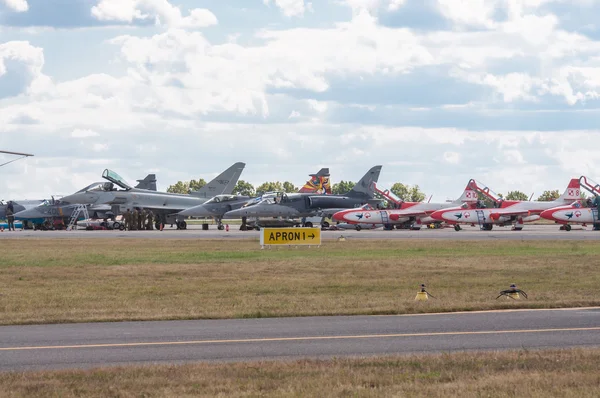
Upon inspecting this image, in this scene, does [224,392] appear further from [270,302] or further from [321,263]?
[321,263]

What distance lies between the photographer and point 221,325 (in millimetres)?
14297

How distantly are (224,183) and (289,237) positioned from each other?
146ft

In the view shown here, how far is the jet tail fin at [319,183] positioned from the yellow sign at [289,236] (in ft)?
189

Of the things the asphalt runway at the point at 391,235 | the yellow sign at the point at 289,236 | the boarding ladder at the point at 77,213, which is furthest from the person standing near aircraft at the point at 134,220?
the yellow sign at the point at 289,236

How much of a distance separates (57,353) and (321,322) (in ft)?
15.6

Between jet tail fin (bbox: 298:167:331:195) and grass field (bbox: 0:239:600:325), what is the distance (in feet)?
193

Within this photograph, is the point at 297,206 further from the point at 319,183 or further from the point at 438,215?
the point at 319,183

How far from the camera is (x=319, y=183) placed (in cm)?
9850

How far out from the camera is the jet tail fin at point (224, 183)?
3214 inches

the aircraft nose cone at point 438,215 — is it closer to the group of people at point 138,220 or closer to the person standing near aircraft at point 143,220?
the group of people at point 138,220

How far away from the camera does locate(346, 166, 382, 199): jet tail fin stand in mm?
74875

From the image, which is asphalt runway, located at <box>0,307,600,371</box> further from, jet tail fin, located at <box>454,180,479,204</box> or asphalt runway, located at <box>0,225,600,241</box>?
jet tail fin, located at <box>454,180,479,204</box>

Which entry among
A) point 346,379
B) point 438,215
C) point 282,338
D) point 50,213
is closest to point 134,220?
point 50,213

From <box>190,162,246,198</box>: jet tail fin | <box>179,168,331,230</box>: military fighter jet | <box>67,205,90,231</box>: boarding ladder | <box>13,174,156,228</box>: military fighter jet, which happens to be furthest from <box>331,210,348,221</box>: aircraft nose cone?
<box>67,205,90,231</box>: boarding ladder
